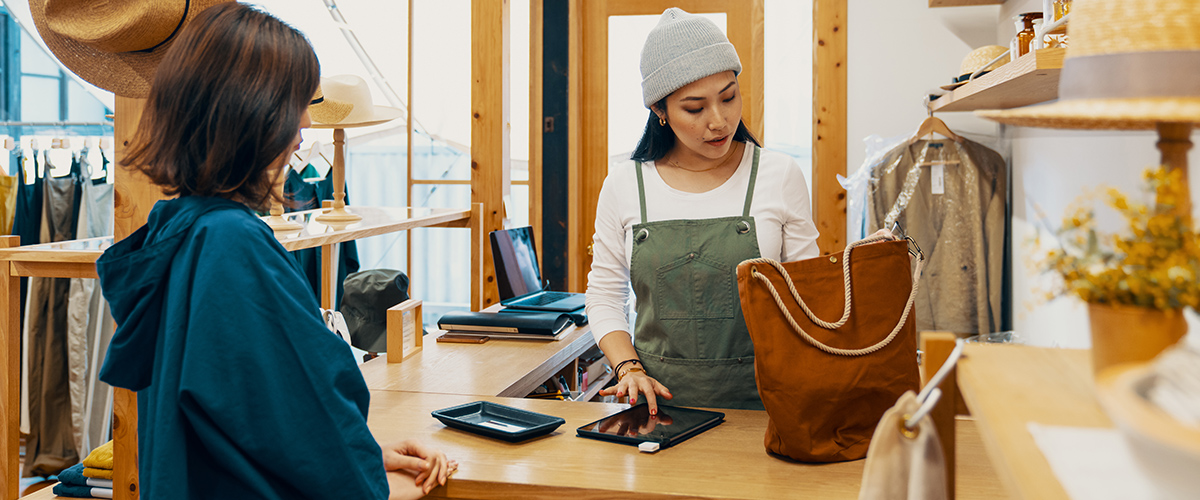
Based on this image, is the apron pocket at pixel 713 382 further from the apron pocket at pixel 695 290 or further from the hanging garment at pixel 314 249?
the hanging garment at pixel 314 249

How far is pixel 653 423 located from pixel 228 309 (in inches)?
30.9

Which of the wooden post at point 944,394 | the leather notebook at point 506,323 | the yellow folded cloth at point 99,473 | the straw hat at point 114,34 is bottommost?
the yellow folded cloth at point 99,473

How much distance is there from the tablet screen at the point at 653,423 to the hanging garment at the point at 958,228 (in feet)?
5.99

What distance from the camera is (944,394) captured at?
0.84 meters

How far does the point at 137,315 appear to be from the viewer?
1.02 m

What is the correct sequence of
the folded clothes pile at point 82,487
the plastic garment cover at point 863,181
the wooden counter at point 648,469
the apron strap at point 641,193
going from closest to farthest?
1. the wooden counter at point 648,469
2. the folded clothes pile at point 82,487
3. the apron strap at point 641,193
4. the plastic garment cover at point 863,181

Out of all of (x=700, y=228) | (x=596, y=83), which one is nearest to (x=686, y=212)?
(x=700, y=228)

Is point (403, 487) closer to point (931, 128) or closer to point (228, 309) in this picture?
point (228, 309)

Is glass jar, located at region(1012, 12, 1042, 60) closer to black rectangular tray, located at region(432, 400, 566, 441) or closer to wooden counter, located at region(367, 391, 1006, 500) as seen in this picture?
wooden counter, located at region(367, 391, 1006, 500)

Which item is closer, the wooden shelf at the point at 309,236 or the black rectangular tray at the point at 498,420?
the black rectangular tray at the point at 498,420

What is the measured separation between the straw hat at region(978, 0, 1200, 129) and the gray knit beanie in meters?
1.15

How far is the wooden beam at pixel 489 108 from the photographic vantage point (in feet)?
9.71

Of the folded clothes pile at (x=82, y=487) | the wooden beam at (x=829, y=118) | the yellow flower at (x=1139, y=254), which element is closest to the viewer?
the yellow flower at (x=1139, y=254)

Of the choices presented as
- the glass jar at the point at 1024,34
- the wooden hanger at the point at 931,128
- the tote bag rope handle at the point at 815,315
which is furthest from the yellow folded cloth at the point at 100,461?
the wooden hanger at the point at 931,128
